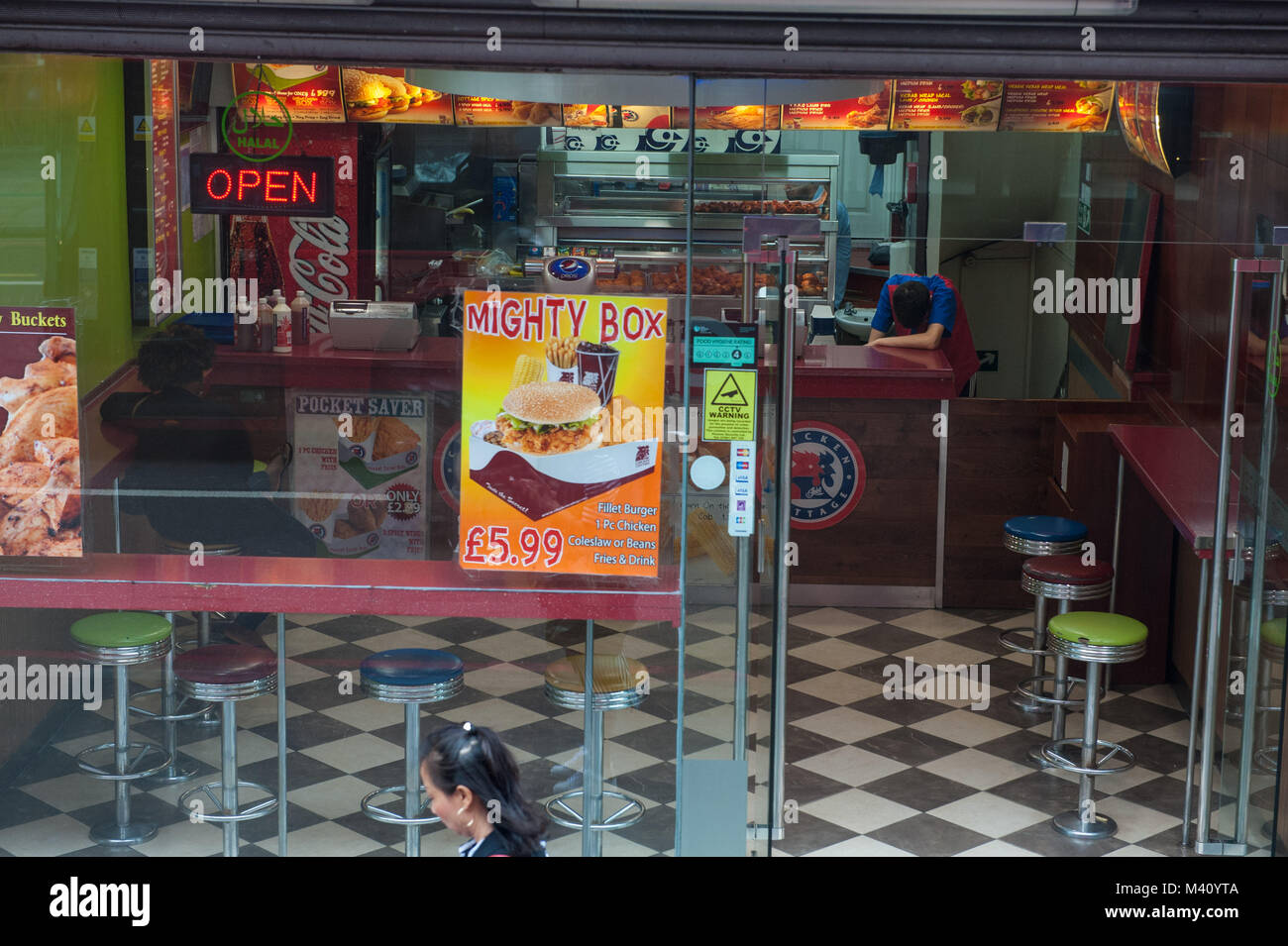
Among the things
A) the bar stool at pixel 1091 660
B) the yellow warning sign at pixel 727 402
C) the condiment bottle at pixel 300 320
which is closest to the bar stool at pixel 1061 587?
the bar stool at pixel 1091 660

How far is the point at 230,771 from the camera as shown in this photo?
15.0ft

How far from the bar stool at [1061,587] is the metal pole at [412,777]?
8.17ft

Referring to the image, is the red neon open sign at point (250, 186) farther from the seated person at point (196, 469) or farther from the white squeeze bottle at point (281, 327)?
the seated person at point (196, 469)

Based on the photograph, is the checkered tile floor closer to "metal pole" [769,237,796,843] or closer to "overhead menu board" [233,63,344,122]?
"metal pole" [769,237,796,843]

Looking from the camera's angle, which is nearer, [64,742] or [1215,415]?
[64,742]

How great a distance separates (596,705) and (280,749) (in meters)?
0.97

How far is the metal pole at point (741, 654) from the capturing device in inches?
170

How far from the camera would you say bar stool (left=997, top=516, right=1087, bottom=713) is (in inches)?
244

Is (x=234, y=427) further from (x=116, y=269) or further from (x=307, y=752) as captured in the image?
(x=307, y=752)

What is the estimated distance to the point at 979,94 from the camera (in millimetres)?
6227
